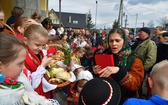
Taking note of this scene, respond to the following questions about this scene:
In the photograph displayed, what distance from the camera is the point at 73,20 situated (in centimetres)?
6150

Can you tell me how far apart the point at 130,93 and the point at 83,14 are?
205 ft

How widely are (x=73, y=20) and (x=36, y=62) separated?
6064 cm

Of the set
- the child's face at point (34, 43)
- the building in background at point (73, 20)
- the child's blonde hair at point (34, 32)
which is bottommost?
the child's face at point (34, 43)

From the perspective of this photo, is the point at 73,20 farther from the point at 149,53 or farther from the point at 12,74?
the point at 12,74

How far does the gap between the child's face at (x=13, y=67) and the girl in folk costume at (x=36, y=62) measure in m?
0.52

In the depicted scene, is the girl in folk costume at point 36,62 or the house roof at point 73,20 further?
the house roof at point 73,20

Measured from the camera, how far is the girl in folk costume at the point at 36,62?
6.26 ft

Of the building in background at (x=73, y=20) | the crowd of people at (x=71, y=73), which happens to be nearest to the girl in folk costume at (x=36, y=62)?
the crowd of people at (x=71, y=73)

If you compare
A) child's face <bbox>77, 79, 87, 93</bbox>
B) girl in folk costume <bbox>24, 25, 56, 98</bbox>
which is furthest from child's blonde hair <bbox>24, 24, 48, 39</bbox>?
child's face <bbox>77, 79, 87, 93</bbox>

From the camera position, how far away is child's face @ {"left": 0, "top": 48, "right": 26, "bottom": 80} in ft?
4.18

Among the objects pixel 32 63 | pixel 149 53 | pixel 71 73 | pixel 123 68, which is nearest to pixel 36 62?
pixel 32 63

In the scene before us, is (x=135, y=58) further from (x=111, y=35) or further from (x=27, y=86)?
(x=27, y=86)

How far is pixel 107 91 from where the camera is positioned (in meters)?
1.17

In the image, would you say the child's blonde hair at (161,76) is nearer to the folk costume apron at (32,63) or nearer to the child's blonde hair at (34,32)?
the folk costume apron at (32,63)
